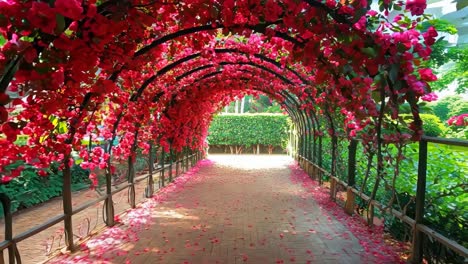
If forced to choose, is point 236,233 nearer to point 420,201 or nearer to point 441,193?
point 420,201

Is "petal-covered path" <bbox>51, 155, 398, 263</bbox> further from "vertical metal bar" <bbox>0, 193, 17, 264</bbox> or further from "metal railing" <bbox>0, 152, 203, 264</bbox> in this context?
"vertical metal bar" <bbox>0, 193, 17, 264</bbox>

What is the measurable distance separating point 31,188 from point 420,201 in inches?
255

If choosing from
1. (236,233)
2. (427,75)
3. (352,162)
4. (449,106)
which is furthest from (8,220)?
(449,106)

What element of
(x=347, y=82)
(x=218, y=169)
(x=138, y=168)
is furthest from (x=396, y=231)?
(x=218, y=169)

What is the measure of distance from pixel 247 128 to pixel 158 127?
1265 cm

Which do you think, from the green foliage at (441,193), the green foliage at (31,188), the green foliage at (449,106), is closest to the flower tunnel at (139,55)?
the green foliage at (441,193)

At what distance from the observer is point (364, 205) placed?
6.38 meters

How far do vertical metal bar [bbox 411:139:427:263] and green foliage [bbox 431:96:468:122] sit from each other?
16.2 meters

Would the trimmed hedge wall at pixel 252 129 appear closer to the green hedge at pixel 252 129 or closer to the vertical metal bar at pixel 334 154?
the green hedge at pixel 252 129

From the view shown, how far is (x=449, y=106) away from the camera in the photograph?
63.7ft

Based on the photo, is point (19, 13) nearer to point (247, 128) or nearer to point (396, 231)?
point (396, 231)

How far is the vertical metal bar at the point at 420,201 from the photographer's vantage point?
3758mm

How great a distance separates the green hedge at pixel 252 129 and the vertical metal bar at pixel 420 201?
55.6 feet

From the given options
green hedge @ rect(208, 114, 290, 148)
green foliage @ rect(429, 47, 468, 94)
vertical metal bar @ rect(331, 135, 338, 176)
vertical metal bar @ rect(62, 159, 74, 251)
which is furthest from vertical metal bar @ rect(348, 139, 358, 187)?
green hedge @ rect(208, 114, 290, 148)
